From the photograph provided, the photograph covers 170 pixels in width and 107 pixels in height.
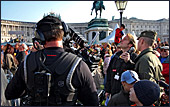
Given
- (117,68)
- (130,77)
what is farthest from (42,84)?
(117,68)

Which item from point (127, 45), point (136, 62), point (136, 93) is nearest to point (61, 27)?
point (136, 93)

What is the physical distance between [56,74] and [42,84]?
0.59 ft

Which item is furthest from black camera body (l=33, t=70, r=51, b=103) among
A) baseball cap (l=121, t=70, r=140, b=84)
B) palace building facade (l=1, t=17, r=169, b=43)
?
palace building facade (l=1, t=17, r=169, b=43)

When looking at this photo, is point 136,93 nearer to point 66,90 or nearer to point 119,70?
point 66,90

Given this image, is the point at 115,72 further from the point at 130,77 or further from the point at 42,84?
the point at 42,84

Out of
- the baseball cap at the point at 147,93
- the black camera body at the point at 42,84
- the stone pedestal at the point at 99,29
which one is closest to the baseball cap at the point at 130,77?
the baseball cap at the point at 147,93

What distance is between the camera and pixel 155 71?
3.11 m

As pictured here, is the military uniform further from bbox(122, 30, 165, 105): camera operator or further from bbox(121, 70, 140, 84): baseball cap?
bbox(121, 70, 140, 84): baseball cap

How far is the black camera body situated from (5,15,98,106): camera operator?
0.01m

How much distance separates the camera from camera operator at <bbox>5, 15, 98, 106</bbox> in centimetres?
200

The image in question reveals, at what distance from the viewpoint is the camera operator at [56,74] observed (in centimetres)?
200

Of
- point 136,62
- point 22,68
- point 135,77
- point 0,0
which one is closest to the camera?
point 22,68

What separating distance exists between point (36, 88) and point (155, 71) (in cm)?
203

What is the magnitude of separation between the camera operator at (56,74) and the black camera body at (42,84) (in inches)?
0.5
